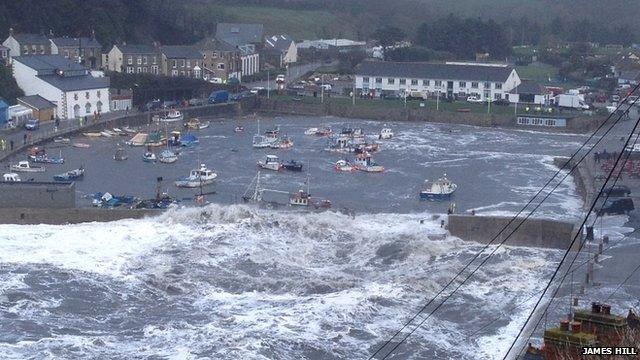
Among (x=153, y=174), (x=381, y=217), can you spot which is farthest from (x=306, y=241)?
(x=153, y=174)

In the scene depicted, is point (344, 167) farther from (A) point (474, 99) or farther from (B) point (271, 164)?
(A) point (474, 99)

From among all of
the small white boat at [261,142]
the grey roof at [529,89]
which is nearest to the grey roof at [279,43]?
the grey roof at [529,89]

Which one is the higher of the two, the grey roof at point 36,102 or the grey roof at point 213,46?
the grey roof at point 213,46

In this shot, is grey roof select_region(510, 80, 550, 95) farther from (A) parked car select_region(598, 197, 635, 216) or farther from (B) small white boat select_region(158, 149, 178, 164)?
(A) parked car select_region(598, 197, 635, 216)

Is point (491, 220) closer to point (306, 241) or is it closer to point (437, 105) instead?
point (306, 241)

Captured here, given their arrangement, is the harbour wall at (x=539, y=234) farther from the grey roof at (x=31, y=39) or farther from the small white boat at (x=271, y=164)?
the grey roof at (x=31, y=39)

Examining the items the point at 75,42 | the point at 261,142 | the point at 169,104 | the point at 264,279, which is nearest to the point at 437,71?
the point at 169,104

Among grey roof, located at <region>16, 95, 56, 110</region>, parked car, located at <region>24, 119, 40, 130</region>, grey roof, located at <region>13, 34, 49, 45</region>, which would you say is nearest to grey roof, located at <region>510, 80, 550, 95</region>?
grey roof, located at <region>16, 95, 56, 110</region>
